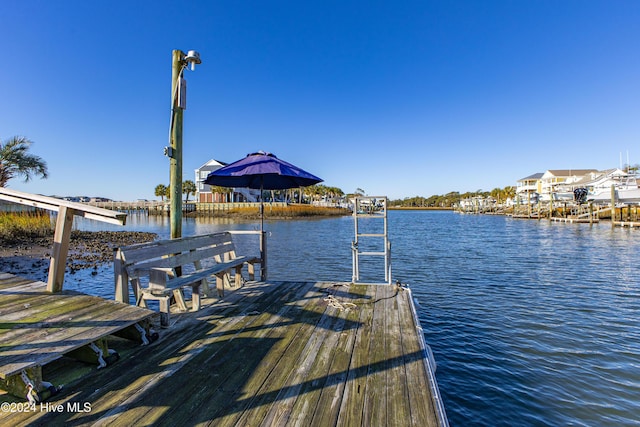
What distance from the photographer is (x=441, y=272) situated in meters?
13.3

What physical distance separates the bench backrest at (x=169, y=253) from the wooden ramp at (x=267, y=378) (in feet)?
3.07

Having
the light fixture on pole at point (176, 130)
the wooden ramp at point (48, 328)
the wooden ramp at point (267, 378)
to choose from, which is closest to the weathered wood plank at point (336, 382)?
the wooden ramp at point (267, 378)

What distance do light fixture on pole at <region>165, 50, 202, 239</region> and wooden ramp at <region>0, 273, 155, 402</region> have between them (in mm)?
2403

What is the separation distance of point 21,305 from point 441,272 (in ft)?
42.8

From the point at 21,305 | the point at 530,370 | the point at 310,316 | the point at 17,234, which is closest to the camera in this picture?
the point at 21,305

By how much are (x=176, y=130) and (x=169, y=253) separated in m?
2.57

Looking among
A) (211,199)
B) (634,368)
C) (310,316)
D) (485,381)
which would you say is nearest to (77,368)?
(310,316)

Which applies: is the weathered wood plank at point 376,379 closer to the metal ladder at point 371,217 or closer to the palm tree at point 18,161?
the metal ladder at point 371,217

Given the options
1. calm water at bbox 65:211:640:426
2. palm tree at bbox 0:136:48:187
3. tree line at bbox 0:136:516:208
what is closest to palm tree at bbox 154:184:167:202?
tree line at bbox 0:136:516:208

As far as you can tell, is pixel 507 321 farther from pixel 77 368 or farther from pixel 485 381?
pixel 77 368

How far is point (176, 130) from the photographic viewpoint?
6.18 m

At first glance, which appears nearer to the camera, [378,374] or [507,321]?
[378,374]

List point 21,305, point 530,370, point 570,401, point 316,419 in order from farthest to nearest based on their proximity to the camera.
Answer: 1. point 530,370
2. point 570,401
3. point 21,305
4. point 316,419

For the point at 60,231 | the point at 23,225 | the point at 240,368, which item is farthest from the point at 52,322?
the point at 23,225
